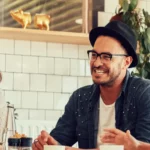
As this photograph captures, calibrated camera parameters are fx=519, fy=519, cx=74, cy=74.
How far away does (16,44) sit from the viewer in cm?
424

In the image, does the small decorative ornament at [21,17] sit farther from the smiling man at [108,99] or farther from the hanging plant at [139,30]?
the smiling man at [108,99]

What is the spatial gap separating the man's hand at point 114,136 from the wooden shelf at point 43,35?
6.29 feet

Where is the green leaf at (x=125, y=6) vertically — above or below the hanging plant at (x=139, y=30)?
above

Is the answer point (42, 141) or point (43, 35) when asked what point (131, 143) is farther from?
point (43, 35)

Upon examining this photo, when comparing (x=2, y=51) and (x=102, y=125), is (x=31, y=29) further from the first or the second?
(x=102, y=125)

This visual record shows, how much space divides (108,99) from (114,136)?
1.85 ft

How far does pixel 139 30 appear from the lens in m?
4.14

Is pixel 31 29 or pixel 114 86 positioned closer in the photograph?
pixel 114 86

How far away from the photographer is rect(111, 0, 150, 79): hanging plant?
4074mm

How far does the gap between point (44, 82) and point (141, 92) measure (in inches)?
70.4

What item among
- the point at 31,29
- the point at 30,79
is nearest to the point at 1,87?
the point at 30,79

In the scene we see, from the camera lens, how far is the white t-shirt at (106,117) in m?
2.66

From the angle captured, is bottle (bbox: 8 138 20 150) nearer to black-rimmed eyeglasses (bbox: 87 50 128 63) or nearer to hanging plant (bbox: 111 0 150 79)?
black-rimmed eyeglasses (bbox: 87 50 128 63)

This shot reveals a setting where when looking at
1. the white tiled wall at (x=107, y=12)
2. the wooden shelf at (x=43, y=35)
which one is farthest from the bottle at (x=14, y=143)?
the white tiled wall at (x=107, y=12)
